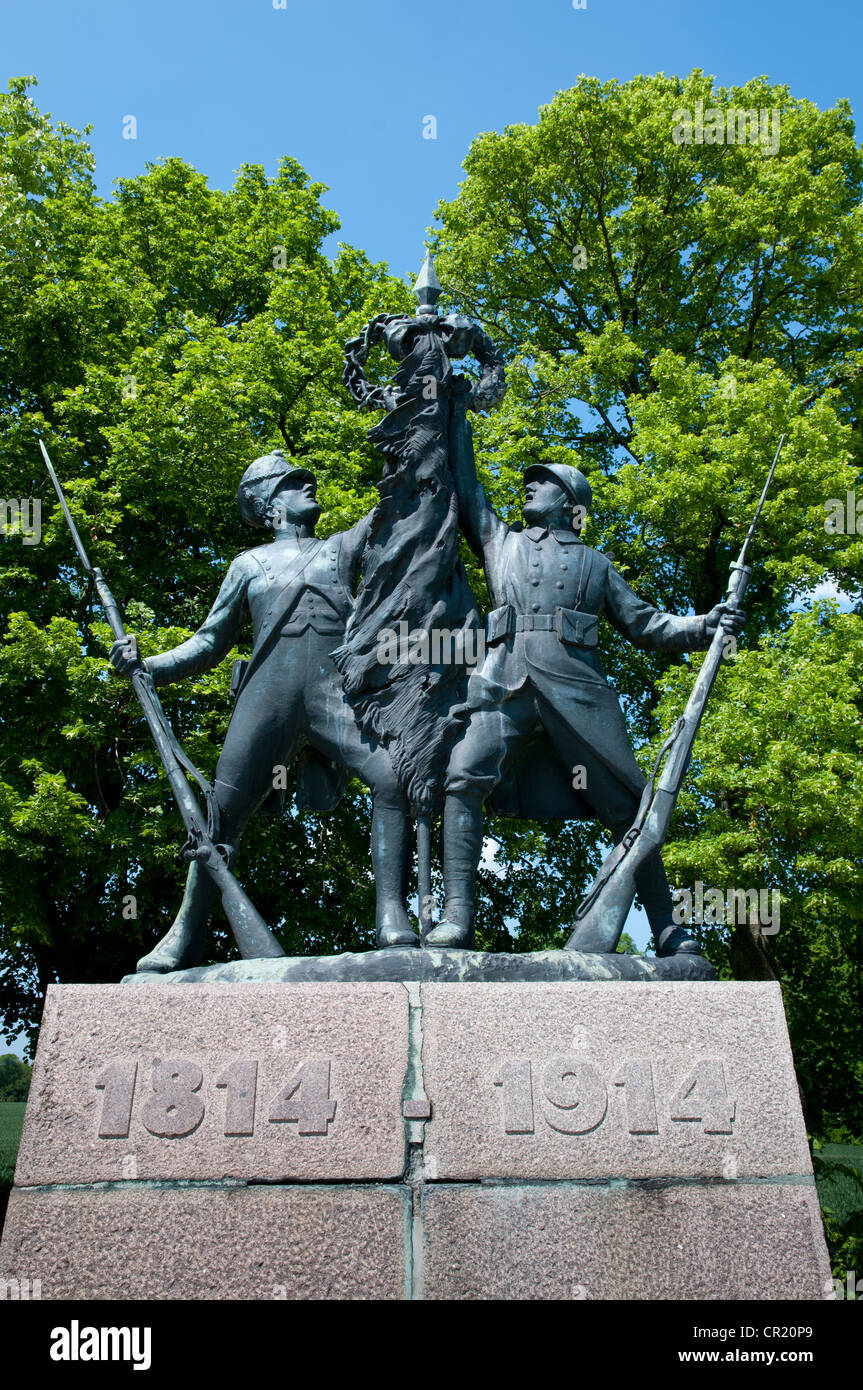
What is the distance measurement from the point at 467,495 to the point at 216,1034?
257cm

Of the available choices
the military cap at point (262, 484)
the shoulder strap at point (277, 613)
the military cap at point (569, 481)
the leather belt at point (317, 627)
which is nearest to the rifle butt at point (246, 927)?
the shoulder strap at point (277, 613)

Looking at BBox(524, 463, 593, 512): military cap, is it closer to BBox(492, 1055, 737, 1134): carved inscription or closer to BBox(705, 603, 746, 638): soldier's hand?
BBox(705, 603, 746, 638): soldier's hand

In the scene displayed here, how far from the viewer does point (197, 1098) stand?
3492mm

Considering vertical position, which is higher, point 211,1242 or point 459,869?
point 459,869

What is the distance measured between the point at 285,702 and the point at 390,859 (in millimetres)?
804

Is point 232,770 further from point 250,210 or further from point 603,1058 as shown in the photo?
point 250,210

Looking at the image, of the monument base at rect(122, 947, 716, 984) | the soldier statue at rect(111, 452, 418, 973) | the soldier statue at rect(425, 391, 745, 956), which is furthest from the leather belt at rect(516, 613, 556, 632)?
the monument base at rect(122, 947, 716, 984)

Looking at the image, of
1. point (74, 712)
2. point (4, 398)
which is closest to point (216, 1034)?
point (74, 712)

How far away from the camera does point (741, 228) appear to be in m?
15.2

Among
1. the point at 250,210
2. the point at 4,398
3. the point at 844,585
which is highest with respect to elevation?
the point at 250,210

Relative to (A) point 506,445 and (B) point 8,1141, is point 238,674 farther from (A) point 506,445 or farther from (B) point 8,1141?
(B) point 8,1141

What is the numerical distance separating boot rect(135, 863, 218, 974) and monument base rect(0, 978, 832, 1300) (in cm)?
69

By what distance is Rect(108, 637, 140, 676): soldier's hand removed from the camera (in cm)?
478

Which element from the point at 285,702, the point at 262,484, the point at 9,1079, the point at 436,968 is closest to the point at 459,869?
the point at 436,968
